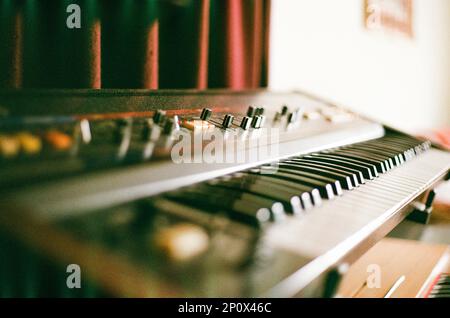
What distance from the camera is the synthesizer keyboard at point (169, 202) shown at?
382mm

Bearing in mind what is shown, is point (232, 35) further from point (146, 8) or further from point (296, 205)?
point (296, 205)

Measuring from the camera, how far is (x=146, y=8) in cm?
122

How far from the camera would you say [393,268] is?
0.85 metres

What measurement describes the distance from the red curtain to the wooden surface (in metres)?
0.74

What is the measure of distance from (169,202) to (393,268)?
55 centimetres

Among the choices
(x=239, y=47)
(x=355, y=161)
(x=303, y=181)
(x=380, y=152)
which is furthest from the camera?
(x=239, y=47)

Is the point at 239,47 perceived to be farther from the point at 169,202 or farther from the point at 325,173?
the point at 169,202

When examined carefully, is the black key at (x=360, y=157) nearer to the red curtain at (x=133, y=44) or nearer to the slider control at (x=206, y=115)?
the slider control at (x=206, y=115)

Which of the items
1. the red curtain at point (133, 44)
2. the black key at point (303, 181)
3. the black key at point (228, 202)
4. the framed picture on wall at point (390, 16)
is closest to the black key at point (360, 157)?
the black key at point (303, 181)

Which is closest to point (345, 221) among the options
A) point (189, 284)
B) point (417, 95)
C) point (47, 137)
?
A: point (189, 284)

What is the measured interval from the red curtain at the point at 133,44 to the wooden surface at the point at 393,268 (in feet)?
2.44

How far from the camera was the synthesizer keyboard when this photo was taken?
0.38 m

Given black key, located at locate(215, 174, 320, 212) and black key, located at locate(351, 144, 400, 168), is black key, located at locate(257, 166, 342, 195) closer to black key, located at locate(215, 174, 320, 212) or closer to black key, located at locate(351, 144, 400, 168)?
black key, located at locate(215, 174, 320, 212)

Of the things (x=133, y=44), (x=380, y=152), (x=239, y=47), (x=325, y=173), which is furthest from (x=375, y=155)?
(x=239, y=47)
